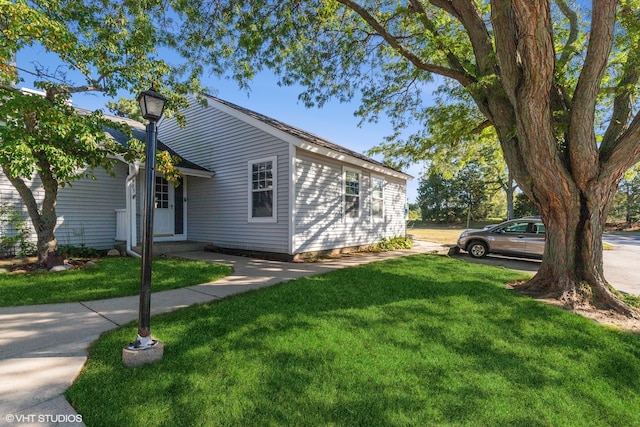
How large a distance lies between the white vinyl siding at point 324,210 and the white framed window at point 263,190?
703mm

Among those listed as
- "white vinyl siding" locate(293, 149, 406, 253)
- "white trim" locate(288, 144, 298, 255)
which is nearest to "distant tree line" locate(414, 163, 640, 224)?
"white vinyl siding" locate(293, 149, 406, 253)

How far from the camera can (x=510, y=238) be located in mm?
9820

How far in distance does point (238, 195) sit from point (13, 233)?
564cm

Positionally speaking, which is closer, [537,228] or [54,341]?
[54,341]

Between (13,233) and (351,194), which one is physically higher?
(351,194)

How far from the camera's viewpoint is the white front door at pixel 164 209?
9.52m

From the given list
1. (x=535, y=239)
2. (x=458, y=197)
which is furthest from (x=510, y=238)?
(x=458, y=197)

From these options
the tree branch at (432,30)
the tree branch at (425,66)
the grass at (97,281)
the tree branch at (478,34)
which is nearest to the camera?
the grass at (97,281)

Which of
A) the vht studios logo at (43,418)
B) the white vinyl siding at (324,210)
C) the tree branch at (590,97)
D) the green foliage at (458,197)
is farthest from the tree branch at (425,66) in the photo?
the green foliage at (458,197)

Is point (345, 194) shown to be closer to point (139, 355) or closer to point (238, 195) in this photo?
point (238, 195)

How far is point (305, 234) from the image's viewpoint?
850 cm

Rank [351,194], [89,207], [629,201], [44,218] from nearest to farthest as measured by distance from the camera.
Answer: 1. [44,218]
2. [89,207]
3. [351,194]
4. [629,201]

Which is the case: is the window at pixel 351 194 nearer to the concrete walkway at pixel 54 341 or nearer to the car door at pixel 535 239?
the concrete walkway at pixel 54 341

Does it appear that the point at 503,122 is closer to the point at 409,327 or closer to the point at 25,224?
the point at 409,327
